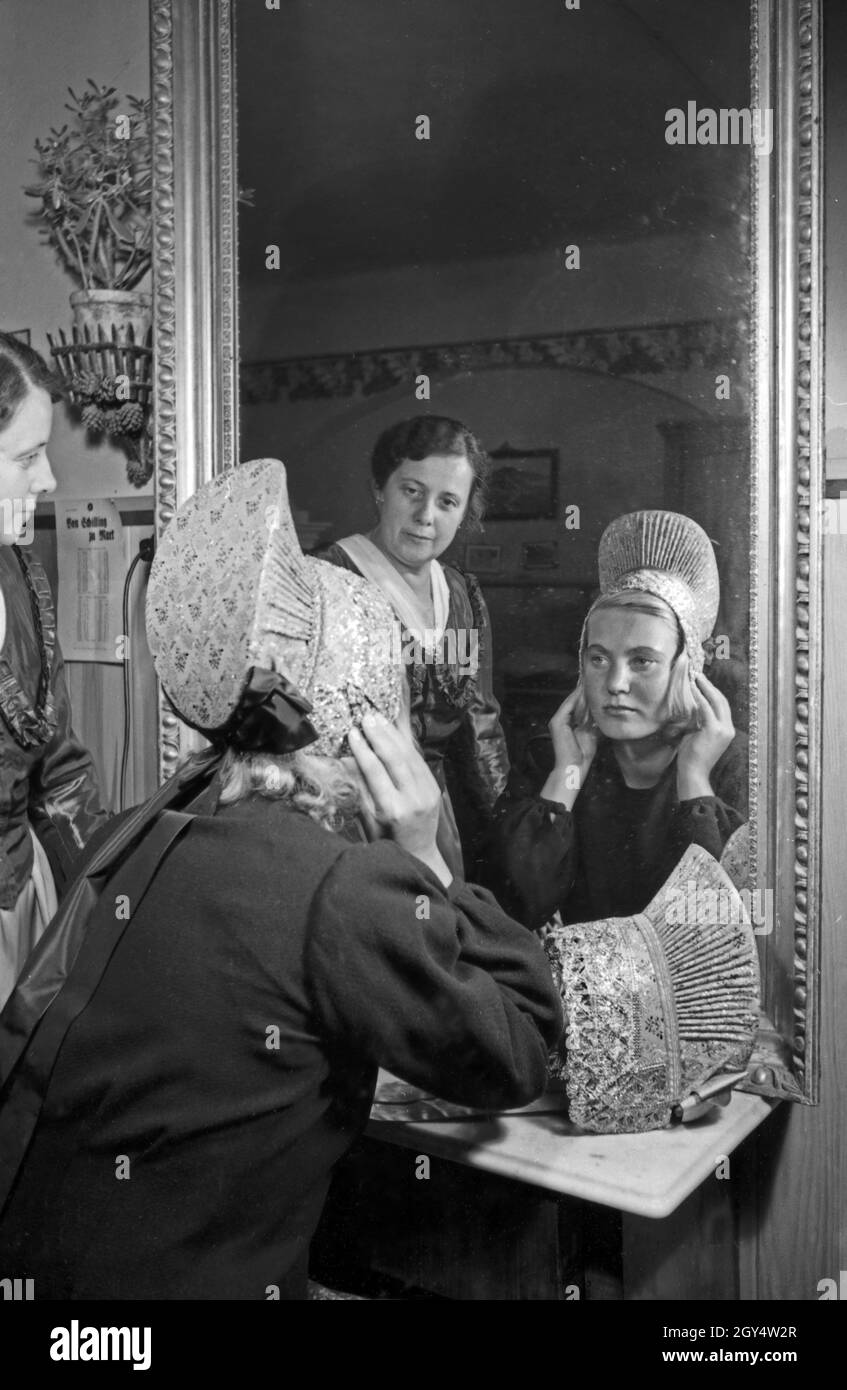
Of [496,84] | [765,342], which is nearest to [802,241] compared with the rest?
[765,342]

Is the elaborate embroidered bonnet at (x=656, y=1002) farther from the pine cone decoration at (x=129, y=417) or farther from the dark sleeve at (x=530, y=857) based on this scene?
the pine cone decoration at (x=129, y=417)

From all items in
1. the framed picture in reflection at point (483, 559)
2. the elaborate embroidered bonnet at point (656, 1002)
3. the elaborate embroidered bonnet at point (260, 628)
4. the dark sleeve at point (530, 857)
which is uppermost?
the framed picture in reflection at point (483, 559)

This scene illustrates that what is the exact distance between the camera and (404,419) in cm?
137

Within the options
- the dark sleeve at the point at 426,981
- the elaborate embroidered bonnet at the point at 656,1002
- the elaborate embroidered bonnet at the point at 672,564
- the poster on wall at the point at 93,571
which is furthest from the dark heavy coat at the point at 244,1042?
the poster on wall at the point at 93,571

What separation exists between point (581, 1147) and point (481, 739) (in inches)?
17.7

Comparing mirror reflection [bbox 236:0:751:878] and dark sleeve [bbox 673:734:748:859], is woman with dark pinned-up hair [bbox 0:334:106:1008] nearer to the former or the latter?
mirror reflection [bbox 236:0:751:878]

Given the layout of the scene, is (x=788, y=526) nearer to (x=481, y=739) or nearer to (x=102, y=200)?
(x=481, y=739)

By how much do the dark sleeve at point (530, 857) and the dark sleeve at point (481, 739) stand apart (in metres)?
0.03

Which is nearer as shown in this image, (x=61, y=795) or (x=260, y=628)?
(x=260, y=628)

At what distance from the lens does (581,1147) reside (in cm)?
120

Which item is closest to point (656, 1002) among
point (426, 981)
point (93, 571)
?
point (426, 981)

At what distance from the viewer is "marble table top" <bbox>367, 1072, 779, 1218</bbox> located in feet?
3.72

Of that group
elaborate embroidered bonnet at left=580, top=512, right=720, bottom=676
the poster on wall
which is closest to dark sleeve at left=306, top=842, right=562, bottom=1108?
elaborate embroidered bonnet at left=580, top=512, right=720, bottom=676

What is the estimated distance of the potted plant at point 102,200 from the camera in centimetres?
157
